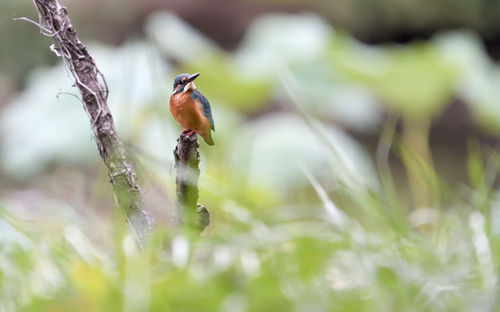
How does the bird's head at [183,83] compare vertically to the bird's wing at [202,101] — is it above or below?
above

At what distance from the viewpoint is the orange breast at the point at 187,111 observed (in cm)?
36

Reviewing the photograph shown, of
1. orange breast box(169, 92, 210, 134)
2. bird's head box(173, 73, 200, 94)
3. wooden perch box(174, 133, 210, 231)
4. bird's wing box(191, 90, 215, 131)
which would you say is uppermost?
bird's head box(173, 73, 200, 94)

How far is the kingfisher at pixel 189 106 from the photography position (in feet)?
1.18

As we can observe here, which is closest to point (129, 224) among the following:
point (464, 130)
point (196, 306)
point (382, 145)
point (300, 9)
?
point (196, 306)

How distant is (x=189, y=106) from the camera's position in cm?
36

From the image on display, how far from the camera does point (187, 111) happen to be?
0.36 m

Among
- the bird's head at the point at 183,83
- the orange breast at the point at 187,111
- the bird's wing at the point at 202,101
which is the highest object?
the bird's head at the point at 183,83

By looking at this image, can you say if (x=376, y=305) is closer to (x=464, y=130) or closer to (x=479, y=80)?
(x=479, y=80)

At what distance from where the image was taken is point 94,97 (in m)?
0.36

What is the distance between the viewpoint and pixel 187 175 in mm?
369

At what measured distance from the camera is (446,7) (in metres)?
4.61

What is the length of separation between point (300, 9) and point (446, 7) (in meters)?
1.30

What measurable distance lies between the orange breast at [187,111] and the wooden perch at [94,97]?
0.04 m

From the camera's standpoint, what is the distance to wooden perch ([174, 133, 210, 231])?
1.20 ft
